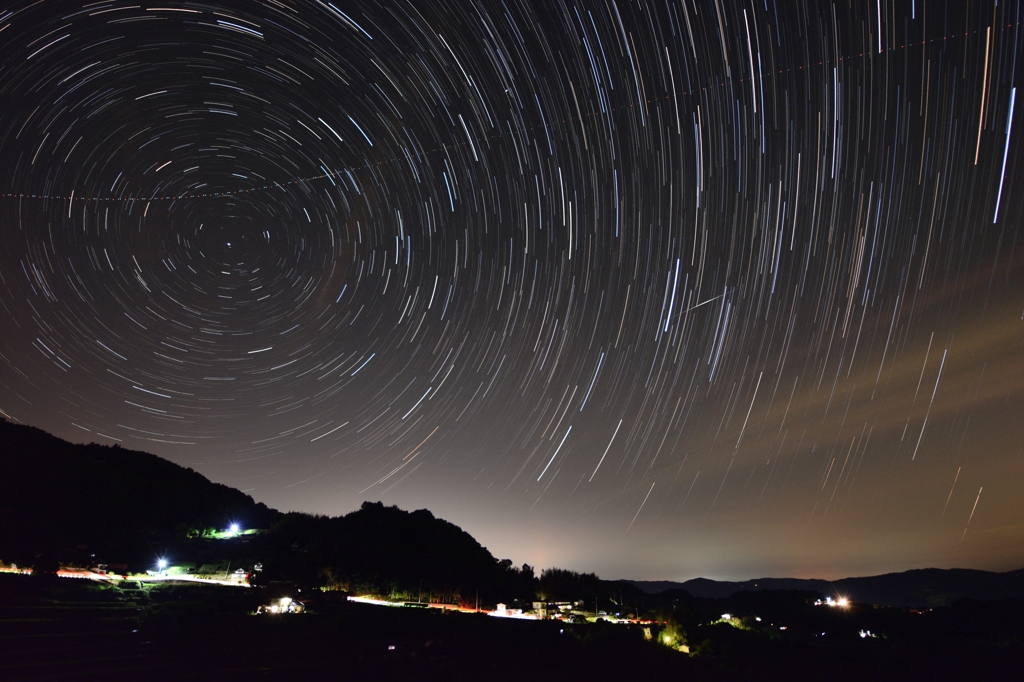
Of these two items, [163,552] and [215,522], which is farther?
[215,522]

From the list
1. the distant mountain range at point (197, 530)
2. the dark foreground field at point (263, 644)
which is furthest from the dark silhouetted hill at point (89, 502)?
the dark foreground field at point (263, 644)

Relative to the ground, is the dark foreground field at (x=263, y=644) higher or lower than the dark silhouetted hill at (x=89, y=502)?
lower

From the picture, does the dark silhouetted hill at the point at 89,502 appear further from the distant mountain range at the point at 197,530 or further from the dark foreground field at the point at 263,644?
the dark foreground field at the point at 263,644

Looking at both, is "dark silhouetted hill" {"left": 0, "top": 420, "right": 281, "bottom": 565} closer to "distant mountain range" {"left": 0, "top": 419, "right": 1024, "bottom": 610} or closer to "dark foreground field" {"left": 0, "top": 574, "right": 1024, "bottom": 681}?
"distant mountain range" {"left": 0, "top": 419, "right": 1024, "bottom": 610}

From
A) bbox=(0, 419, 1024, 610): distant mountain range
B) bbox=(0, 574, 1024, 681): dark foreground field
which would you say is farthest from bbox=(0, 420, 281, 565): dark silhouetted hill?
bbox=(0, 574, 1024, 681): dark foreground field

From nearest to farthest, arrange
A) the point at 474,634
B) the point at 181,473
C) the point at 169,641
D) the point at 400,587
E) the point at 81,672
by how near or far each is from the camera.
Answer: the point at 81,672
the point at 169,641
the point at 474,634
the point at 400,587
the point at 181,473

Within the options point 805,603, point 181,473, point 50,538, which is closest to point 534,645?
point 50,538

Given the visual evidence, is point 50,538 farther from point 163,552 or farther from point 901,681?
point 901,681

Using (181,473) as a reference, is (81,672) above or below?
below
